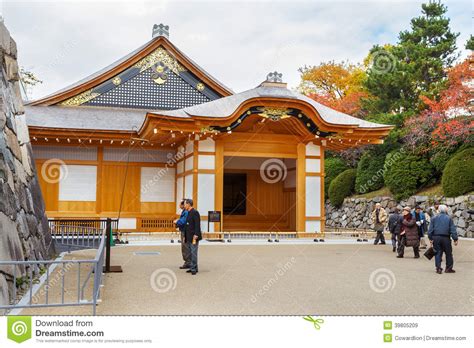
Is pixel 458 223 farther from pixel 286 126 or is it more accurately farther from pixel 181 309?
pixel 181 309

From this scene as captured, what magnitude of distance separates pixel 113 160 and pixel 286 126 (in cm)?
726

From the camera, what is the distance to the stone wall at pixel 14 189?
23.9ft

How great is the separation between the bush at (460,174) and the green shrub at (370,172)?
537 centimetres

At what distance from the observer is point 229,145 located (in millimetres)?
18188

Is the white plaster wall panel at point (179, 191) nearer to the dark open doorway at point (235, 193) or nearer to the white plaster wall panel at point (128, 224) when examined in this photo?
the white plaster wall panel at point (128, 224)

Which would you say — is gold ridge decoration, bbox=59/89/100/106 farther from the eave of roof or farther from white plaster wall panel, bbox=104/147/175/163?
white plaster wall panel, bbox=104/147/175/163

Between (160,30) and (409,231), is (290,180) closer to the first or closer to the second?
(160,30)

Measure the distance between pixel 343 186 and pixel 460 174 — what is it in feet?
31.3

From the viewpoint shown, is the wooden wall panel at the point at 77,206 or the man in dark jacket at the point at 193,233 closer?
the man in dark jacket at the point at 193,233

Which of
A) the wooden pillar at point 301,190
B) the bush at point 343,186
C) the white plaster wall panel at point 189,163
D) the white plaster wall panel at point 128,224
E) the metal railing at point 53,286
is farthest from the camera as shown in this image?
the bush at point 343,186
